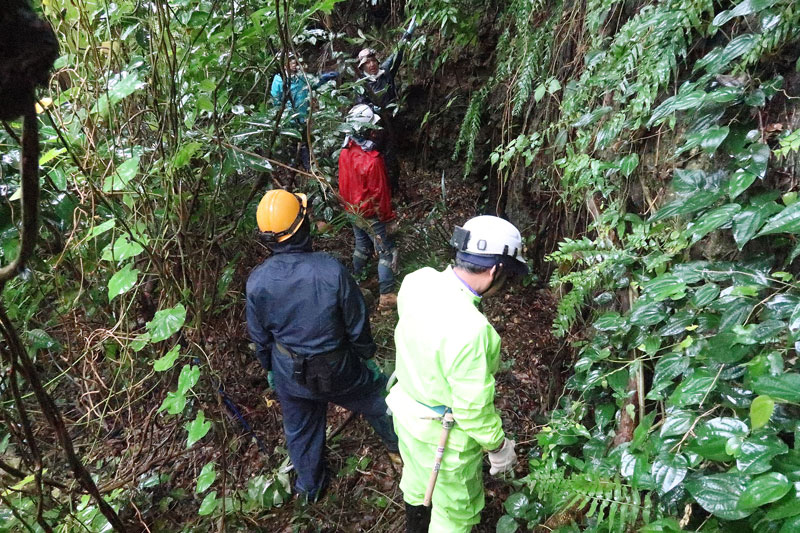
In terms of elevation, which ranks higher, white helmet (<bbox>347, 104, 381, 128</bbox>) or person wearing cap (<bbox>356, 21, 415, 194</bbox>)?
person wearing cap (<bbox>356, 21, 415, 194</bbox>)

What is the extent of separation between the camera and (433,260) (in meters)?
5.16

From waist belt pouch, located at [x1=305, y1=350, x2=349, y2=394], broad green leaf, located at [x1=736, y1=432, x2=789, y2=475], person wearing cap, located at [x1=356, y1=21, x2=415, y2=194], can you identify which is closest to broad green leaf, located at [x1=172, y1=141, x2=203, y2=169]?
waist belt pouch, located at [x1=305, y1=350, x2=349, y2=394]

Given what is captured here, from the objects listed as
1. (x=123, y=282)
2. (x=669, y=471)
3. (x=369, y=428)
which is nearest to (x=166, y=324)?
(x=123, y=282)

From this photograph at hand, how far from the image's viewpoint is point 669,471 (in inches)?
60.9

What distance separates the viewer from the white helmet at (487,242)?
6.69 feet

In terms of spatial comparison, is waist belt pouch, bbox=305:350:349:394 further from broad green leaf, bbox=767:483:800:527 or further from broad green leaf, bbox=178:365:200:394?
broad green leaf, bbox=767:483:800:527

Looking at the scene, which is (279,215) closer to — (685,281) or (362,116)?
(362,116)

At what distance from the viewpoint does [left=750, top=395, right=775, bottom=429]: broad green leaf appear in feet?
4.28

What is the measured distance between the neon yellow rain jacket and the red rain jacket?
267 cm

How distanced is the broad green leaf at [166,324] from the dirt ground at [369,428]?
1.58 meters

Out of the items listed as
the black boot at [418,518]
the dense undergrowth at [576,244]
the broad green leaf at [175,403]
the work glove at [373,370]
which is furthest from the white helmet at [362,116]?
the black boot at [418,518]

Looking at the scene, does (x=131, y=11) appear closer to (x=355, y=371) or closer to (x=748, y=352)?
(x=355, y=371)

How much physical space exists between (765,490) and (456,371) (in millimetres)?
1024

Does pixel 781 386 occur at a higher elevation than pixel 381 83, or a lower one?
lower
